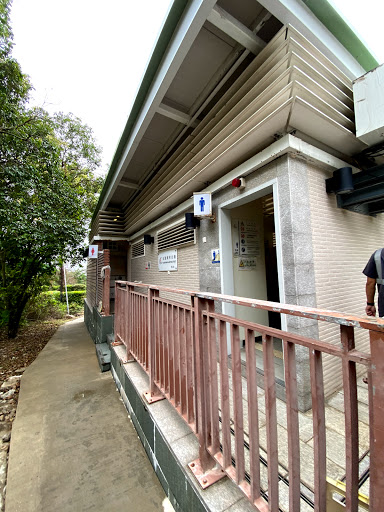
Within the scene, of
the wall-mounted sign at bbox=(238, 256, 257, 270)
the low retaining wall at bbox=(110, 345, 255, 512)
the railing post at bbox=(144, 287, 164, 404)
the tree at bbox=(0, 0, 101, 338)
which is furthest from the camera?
the tree at bbox=(0, 0, 101, 338)

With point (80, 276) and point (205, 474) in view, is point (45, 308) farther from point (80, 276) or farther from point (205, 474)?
point (80, 276)

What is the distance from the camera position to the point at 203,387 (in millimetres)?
1432

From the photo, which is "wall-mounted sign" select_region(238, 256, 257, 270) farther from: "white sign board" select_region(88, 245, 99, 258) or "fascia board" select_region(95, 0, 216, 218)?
"white sign board" select_region(88, 245, 99, 258)

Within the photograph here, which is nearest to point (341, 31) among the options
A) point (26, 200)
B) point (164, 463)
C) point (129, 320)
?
point (129, 320)

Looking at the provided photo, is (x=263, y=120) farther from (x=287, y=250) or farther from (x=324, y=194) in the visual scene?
(x=287, y=250)

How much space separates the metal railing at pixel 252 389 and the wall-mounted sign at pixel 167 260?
2.54m

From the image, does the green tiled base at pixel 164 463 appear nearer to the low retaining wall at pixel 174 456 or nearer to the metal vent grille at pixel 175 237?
the low retaining wall at pixel 174 456

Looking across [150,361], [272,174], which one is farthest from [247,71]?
[150,361]

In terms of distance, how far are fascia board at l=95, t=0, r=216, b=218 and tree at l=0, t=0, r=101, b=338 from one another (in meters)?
3.33

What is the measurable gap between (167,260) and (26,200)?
14.2 ft

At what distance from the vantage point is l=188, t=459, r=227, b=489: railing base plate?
134 centimetres

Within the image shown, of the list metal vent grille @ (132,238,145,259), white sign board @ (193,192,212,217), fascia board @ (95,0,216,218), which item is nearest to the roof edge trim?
fascia board @ (95,0,216,218)

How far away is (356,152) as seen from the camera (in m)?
3.00

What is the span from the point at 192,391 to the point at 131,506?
3.76 feet
